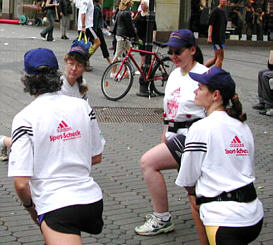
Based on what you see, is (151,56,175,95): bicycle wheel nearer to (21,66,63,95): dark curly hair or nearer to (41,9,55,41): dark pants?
(21,66,63,95): dark curly hair

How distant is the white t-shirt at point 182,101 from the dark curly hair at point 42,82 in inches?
68.7

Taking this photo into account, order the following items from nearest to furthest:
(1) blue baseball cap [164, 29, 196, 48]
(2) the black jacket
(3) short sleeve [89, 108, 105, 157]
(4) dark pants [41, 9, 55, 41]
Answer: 1. (3) short sleeve [89, 108, 105, 157]
2. (1) blue baseball cap [164, 29, 196, 48]
3. (2) the black jacket
4. (4) dark pants [41, 9, 55, 41]

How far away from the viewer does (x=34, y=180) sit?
3.40 m

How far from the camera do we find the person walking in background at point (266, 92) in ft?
36.6

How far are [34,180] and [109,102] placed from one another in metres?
8.20

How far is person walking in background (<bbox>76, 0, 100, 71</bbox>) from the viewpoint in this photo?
14562mm

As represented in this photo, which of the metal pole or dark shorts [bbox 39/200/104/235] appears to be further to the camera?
the metal pole

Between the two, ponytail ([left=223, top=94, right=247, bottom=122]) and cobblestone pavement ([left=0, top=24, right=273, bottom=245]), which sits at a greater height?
ponytail ([left=223, top=94, right=247, bottom=122])

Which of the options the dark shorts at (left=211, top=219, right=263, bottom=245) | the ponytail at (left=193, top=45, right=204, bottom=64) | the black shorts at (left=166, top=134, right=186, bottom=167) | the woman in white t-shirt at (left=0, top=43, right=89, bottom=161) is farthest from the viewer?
the woman in white t-shirt at (left=0, top=43, right=89, bottom=161)

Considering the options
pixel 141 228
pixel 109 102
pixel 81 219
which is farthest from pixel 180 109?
pixel 109 102

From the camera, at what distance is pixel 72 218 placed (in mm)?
3312

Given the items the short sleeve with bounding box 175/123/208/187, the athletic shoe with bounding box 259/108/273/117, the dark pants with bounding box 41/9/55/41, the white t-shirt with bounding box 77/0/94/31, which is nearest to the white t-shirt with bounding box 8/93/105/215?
the short sleeve with bounding box 175/123/208/187

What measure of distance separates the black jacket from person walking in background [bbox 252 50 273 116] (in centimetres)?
368

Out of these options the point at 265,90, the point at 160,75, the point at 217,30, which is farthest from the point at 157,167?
the point at 217,30
